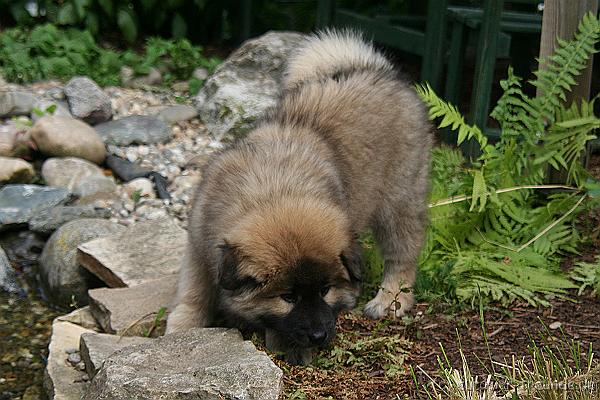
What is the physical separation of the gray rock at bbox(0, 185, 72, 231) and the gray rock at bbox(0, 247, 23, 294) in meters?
0.47

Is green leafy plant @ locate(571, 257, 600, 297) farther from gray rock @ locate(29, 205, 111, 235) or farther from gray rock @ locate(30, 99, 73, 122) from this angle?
gray rock @ locate(30, 99, 73, 122)

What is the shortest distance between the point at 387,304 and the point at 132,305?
134cm

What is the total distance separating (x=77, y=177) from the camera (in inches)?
266

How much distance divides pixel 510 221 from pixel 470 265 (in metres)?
0.56

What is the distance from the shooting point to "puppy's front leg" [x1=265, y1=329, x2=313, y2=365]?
388 cm

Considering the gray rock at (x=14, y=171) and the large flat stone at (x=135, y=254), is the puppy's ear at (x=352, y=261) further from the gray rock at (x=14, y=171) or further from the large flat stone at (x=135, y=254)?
the gray rock at (x=14, y=171)

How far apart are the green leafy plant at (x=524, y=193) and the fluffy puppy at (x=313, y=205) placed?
1.00 ft

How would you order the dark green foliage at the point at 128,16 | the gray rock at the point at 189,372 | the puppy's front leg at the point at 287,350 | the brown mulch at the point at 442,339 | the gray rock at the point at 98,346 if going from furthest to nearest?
the dark green foliage at the point at 128,16
the gray rock at the point at 98,346
the puppy's front leg at the point at 287,350
the brown mulch at the point at 442,339
the gray rock at the point at 189,372

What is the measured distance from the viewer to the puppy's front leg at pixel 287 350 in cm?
388

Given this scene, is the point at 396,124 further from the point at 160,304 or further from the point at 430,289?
the point at 160,304

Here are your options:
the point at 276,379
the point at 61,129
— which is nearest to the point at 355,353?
the point at 276,379

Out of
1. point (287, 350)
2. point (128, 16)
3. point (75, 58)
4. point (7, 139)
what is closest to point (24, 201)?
point (7, 139)

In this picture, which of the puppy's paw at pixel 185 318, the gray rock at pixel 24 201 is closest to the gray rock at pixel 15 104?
the gray rock at pixel 24 201

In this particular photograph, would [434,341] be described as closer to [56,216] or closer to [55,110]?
[56,216]
